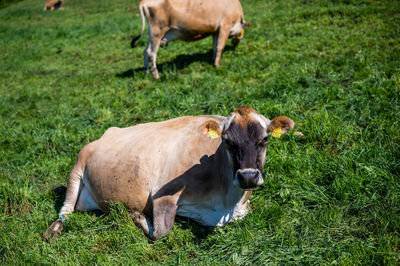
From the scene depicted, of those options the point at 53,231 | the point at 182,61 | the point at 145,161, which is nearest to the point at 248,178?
the point at 145,161

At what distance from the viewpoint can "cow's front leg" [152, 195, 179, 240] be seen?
365 centimetres

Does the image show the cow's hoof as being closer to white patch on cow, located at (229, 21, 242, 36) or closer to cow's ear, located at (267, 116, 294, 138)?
cow's ear, located at (267, 116, 294, 138)

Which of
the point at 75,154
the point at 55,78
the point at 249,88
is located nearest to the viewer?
the point at 75,154

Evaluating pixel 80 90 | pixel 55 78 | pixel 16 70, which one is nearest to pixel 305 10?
pixel 80 90

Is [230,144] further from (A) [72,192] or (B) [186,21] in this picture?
(B) [186,21]

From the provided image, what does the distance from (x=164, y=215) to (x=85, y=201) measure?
1377mm

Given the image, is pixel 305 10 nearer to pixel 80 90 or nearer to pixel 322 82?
pixel 322 82

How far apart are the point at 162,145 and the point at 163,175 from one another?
40cm

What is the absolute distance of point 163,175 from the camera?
390 cm

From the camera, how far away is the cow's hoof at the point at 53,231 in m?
3.88

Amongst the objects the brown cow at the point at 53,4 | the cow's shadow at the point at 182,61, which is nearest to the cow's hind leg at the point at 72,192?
the cow's shadow at the point at 182,61

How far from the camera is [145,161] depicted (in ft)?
13.4

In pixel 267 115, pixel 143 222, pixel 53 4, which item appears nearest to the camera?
pixel 143 222

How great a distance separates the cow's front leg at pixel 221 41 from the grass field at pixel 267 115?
0.88 feet
